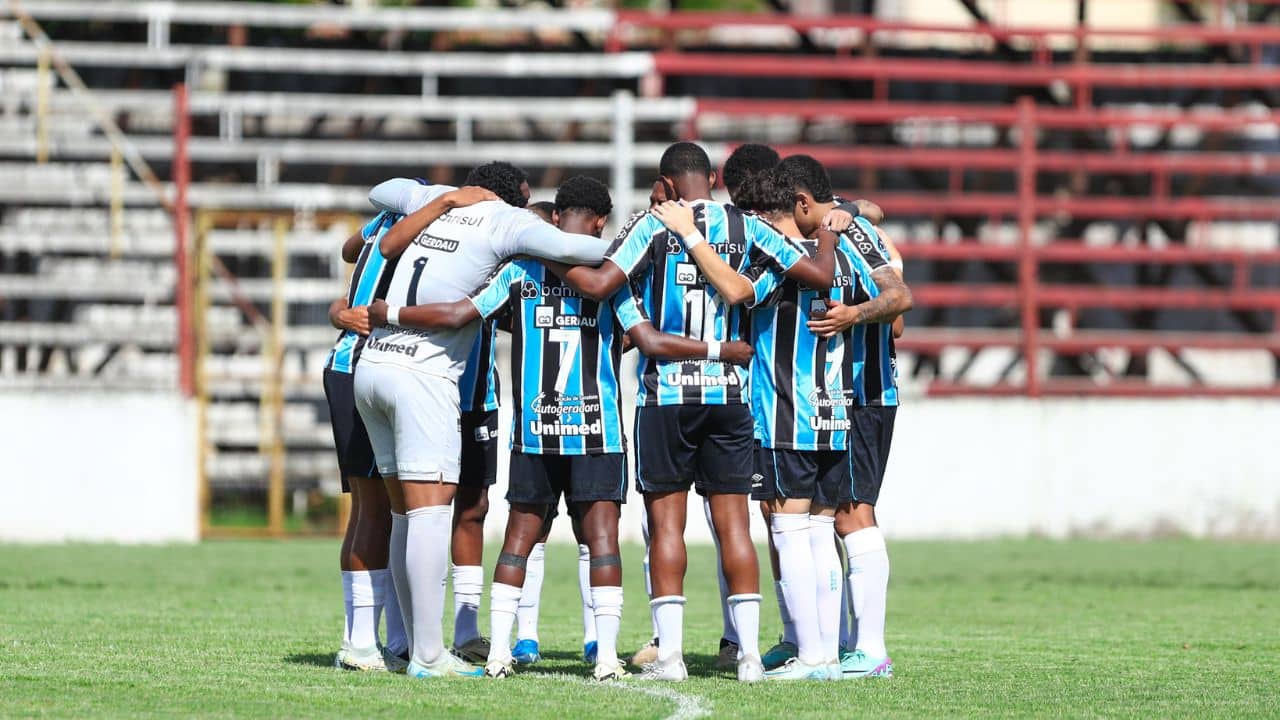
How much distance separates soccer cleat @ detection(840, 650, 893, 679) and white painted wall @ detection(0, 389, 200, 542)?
8.59 metres

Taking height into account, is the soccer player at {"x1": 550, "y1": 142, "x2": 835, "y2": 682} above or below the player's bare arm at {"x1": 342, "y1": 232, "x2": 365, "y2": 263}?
below

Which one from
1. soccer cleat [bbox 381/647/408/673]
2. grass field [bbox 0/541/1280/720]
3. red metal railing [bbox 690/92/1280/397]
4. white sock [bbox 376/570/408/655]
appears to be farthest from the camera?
red metal railing [bbox 690/92/1280/397]

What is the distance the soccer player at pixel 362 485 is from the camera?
7.52 m

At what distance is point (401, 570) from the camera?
7.46 metres

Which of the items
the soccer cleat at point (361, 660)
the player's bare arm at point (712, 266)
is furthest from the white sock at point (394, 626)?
the player's bare arm at point (712, 266)

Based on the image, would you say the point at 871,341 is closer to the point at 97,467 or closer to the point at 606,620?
the point at 606,620

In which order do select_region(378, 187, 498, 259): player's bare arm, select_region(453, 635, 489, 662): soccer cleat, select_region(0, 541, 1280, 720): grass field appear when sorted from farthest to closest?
select_region(453, 635, 489, 662): soccer cleat
select_region(378, 187, 498, 259): player's bare arm
select_region(0, 541, 1280, 720): grass field

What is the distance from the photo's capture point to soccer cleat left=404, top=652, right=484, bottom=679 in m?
7.29

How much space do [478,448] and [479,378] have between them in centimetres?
29

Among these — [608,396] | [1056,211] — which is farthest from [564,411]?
[1056,211]

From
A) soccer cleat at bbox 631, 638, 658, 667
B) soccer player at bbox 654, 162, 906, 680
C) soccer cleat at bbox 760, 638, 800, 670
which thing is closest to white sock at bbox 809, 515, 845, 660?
soccer player at bbox 654, 162, 906, 680

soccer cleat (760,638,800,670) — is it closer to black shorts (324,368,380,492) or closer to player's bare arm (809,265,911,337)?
player's bare arm (809,265,911,337)

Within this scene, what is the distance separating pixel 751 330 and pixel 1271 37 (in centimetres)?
1365

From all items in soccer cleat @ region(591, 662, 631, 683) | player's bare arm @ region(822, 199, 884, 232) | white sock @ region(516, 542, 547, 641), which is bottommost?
soccer cleat @ region(591, 662, 631, 683)
